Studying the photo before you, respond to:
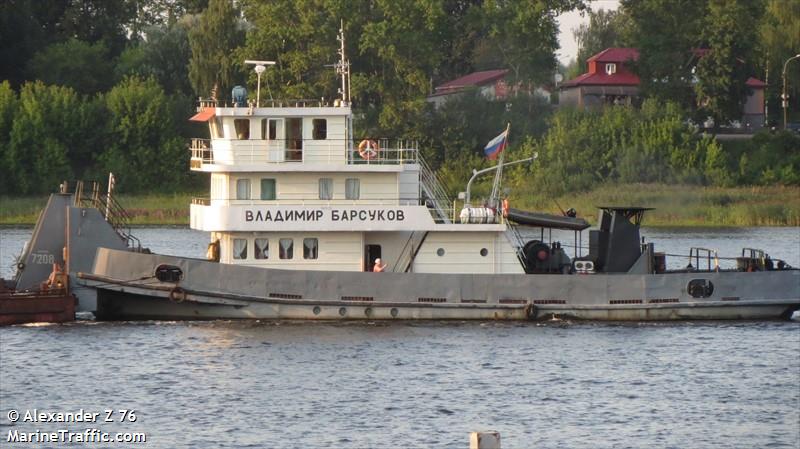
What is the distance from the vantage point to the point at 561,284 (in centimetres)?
3578

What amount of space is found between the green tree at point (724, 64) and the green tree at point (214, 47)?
23.1 m

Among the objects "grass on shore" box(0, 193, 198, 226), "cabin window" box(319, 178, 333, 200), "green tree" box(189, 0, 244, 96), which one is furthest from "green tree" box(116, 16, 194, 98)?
"cabin window" box(319, 178, 333, 200)

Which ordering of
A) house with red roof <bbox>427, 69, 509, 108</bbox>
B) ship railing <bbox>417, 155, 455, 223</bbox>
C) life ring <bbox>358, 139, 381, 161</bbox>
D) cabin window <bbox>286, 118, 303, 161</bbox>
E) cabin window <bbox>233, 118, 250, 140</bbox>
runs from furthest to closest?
house with red roof <bbox>427, 69, 509, 108</bbox>, ship railing <bbox>417, 155, 455, 223</bbox>, cabin window <bbox>233, 118, 250, 140</bbox>, cabin window <bbox>286, 118, 303, 161</bbox>, life ring <bbox>358, 139, 381, 161</bbox>

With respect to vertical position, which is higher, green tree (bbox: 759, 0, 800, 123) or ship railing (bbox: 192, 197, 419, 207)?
green tree (bbox: 759, 0, 800, 123)

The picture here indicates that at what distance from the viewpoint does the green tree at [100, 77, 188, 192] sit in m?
73.5

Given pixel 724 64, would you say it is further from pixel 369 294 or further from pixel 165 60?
pixel 369 294

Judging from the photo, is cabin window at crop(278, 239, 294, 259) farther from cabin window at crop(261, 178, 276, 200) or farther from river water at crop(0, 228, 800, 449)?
river water at crop(0, 228, 800, 449)

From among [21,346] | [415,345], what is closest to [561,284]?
[415,345]

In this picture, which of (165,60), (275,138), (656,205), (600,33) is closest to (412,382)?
(275,138)

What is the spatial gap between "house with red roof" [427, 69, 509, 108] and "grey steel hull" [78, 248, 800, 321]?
50698 mm

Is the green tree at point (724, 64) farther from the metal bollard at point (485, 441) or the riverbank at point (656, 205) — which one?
the metal bollard at point (485, 441)

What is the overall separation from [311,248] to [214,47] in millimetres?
46612

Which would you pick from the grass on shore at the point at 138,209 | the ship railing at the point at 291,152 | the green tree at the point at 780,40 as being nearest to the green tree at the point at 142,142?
the grass on shore at the point at 138,209

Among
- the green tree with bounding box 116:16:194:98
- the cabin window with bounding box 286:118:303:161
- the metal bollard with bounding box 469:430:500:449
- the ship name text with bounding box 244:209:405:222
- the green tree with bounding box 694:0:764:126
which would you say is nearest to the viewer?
the metal bollard with bounding box 469:430:500:449
